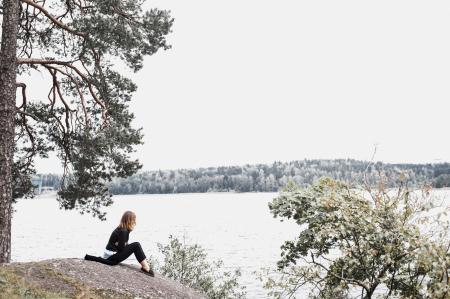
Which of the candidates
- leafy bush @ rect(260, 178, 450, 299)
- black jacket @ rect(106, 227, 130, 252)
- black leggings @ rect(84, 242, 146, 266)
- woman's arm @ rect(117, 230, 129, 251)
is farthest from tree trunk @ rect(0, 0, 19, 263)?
leafy bush @ rect(260, 178, 450, 299)

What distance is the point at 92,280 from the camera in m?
8.23

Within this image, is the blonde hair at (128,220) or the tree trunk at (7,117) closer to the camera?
the blonde hair at (128,220)

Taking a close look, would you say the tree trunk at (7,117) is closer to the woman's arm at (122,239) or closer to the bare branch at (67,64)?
the bare branch at (67,64)

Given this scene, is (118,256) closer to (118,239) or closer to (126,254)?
(126,254)

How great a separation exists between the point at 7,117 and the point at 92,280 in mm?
3934

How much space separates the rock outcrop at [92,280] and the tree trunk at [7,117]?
1.53 metres

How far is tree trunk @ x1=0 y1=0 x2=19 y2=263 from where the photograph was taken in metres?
9.52

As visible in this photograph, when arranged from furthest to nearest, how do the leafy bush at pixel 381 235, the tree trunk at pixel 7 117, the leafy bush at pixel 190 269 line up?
the leafy bush at pixel 190 269
the tree trunk at pixel 7 117
the leafy bush at pixel 381 235

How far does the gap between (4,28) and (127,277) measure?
5835 millimetres

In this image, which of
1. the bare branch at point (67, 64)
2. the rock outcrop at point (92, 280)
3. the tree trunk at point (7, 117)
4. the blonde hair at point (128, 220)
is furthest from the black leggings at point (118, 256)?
the bare branch at point (67, 64)

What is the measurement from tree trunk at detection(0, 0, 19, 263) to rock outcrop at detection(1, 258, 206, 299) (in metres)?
1.53

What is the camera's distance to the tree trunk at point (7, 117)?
9.52 m

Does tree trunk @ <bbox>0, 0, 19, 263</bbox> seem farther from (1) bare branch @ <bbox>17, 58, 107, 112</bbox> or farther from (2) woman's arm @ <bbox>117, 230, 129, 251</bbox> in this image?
(2) woman's arm @ <bbox>117, 230, 129, 251</bbox>

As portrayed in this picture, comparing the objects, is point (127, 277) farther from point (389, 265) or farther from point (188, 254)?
point (188, 254)
